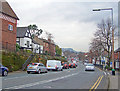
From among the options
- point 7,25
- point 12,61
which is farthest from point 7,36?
point 12,61

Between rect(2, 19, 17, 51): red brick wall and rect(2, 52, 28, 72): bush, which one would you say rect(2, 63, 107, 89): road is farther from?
rect(2, 19, 17, 51): red brick wall

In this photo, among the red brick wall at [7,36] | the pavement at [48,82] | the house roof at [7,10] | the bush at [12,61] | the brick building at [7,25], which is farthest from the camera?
the house roof at [7,10]

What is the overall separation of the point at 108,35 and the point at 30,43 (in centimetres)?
2419

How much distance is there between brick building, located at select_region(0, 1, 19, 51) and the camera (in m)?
35.2

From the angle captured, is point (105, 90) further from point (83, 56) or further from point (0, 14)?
point (83, 56)

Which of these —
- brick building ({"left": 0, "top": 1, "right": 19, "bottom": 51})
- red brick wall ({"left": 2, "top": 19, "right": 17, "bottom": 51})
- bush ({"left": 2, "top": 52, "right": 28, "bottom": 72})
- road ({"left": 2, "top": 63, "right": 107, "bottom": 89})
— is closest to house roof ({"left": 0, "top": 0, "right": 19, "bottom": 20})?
brick building ({"left": 0, "top": 1, "right": 19, "bottom": 51})

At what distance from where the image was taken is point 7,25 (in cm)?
3703

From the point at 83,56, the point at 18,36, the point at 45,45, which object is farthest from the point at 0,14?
the point at 83,56

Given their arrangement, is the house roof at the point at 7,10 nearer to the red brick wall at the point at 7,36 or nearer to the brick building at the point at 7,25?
the brick building at the point at 7,25

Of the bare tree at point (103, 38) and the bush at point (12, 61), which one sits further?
the bare tree at point (103, 38)

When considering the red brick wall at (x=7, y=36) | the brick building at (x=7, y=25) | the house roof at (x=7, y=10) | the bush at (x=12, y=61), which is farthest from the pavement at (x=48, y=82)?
the house roof at (x=7, y=10)

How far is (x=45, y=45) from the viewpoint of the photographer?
84000 mm

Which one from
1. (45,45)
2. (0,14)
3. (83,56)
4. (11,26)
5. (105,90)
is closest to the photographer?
(105,90)

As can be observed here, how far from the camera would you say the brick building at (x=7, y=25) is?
35.2 metres
